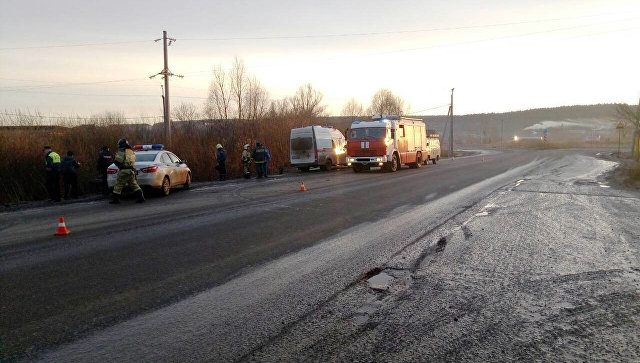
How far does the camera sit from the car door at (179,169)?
16.6 meters

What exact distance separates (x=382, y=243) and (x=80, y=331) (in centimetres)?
458

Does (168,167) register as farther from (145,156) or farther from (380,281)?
(380,281)

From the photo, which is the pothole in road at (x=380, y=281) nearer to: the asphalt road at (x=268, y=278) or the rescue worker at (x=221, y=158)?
the asphalt road at (x=268, y=278)

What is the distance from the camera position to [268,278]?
17.9 feet

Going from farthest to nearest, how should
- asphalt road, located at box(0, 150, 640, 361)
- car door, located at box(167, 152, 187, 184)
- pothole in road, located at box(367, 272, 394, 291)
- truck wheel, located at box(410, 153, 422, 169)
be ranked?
truck wheel, located at box(410, 153, 422, 169), car door, located at box(167, 152, 187, 184), pothole in road, located at box(367, 272, 394, 291), asphalt road, located at box(0, 150, 640, 361)

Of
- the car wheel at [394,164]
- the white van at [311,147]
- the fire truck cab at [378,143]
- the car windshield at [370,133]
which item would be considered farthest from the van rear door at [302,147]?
the car wheel at [394,164]

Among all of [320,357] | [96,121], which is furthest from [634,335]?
[96,121]

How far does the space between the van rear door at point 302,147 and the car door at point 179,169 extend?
1090 cm

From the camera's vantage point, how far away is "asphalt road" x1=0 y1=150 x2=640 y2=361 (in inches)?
144

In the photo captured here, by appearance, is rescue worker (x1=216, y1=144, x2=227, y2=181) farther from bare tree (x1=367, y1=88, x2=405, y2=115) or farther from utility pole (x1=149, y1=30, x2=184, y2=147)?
bare tree (x1=367, y1=88, x2=405, y2=115)

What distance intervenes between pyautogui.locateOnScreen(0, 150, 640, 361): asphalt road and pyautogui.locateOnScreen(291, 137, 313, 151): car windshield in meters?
16.5

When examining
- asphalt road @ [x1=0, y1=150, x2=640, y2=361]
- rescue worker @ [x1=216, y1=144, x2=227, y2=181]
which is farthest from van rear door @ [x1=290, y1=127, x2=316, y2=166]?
asphalt road @ [x1=0, y1=150, x2=640, y2=361]

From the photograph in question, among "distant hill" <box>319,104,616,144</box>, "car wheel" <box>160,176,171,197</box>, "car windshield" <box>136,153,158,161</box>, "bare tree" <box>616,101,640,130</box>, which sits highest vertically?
"distant hill" <box>319,104,616,144</box>

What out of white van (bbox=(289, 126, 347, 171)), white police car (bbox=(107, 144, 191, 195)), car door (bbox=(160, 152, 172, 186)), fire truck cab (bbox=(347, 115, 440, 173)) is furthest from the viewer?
white van (bbox=(289, 126, 347, 171))
